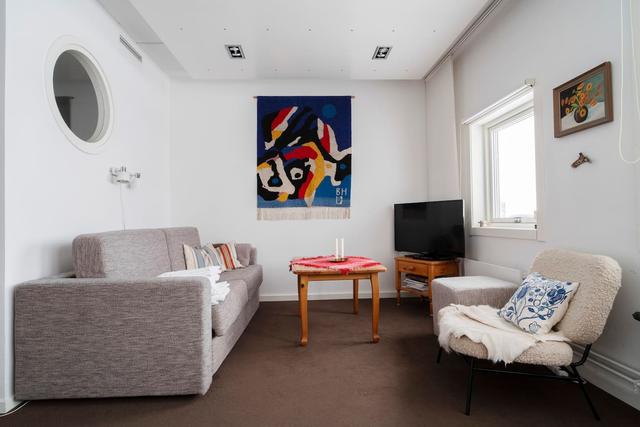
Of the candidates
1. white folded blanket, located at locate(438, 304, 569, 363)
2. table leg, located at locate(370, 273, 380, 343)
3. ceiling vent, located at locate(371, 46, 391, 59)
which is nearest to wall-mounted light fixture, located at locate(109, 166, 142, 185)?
table leg, located at locate(370, 273, 380, 343)

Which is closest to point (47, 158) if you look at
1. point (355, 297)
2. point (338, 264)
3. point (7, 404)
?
point (7, 404)

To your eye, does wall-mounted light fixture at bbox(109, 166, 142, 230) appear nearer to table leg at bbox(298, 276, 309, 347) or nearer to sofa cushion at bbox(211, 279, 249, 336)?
sofa cushion at bbox(211, 279, 249, 336)

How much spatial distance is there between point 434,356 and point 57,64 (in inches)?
128

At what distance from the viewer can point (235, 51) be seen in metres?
3.37

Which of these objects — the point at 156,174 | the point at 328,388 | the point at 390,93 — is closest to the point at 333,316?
the point at 328,388

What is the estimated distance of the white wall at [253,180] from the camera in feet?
13.8

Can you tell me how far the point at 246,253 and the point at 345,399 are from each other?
2.19 metres

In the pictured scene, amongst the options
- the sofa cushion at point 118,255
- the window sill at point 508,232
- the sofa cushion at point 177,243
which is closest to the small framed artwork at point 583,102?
the window sill at point 508,232

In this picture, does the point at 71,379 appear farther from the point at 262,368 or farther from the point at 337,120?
the point at 337,120

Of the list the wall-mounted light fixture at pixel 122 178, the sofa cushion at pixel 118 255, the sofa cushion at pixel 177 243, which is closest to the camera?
the sofa cushion at pixel 118 255

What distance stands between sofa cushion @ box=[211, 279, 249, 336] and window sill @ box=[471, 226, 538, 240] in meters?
2.17

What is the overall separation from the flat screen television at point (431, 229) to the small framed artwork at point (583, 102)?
1.21m

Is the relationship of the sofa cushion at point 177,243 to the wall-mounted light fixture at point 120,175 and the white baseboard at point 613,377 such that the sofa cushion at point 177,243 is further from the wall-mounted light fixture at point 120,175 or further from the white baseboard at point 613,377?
the white baseboard at point 613,377

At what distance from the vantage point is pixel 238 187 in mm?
4207
